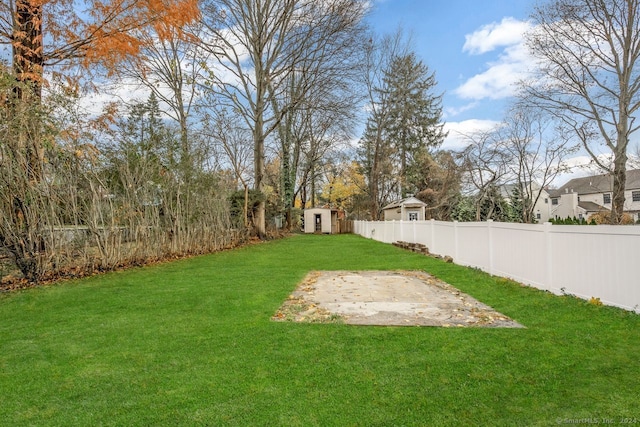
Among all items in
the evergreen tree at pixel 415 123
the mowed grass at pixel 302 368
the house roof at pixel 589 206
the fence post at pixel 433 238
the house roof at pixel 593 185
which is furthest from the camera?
the house roof at pixel 589 206

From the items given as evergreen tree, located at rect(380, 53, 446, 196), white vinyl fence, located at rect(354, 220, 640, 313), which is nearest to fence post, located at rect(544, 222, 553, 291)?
white vinyl fence, located at rect(354, 220, 640, 313)

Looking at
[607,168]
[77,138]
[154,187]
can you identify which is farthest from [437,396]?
[607,168]

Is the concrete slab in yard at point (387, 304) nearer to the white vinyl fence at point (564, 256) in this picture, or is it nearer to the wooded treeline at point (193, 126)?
the white vinyl fence at point (564, 256)

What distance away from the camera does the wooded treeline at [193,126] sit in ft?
21.8

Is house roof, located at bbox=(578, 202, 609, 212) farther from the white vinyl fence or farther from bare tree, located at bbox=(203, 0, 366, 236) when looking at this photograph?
the white vinyl fence

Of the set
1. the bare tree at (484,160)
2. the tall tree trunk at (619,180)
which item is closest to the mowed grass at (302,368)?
the bare tree at (484,160)

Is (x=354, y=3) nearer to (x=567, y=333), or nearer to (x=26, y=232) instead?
(x=26, y=232)

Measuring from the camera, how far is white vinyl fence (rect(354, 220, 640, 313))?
397cm

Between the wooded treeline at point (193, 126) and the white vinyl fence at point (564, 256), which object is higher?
the wooded treeline at point (193, 126)

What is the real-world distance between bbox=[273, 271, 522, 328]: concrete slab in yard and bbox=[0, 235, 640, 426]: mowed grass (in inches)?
10.3

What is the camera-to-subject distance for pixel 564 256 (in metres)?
4.91

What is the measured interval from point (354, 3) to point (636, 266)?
A: 16124 mm

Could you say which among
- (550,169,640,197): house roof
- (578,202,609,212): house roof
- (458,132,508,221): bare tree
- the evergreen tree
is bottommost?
(578,202,609,212): house roof

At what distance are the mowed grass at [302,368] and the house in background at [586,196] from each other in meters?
36.4
